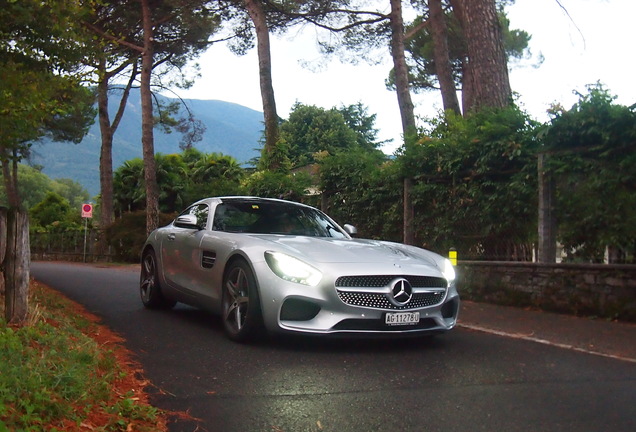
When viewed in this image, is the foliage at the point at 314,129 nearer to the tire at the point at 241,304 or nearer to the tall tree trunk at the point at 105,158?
the tall tree trunk at the point at 105,158

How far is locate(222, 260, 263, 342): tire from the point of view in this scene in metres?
5.72

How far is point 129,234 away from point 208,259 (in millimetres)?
21218

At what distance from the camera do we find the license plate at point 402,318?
18.2 ft

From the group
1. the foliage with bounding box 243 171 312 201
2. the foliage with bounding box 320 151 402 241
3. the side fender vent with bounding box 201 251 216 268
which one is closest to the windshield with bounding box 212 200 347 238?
the side fender vent with bounding box 201 251 216 268

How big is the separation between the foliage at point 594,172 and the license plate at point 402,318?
3201 millimetres

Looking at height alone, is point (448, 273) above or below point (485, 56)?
below

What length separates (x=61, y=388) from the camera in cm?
354

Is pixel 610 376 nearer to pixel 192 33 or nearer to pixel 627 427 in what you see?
pixel 627 427

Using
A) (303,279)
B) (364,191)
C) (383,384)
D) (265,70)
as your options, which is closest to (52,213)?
(265,70)

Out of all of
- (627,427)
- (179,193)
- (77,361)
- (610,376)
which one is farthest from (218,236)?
(179,193)

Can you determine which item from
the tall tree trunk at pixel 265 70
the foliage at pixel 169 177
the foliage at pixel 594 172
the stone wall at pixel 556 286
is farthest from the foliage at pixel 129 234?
the foliage at pixel 594 172

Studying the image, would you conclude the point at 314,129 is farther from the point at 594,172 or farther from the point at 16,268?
the point at 16,268

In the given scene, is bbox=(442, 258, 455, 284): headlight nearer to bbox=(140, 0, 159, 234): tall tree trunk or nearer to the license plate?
the license plate

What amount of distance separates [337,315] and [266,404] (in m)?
1.50
